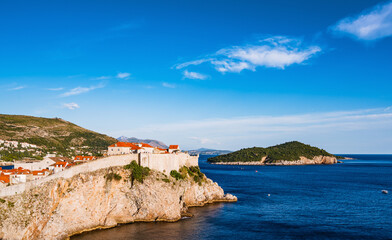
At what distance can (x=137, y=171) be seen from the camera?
55.0 metres

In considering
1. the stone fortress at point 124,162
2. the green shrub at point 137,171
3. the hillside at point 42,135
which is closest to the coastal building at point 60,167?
the stone fortress at point 124,162

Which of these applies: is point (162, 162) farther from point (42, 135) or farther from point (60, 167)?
point (42, 135)

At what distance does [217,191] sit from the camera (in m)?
73.8

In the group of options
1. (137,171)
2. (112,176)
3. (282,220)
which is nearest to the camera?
(112,176)

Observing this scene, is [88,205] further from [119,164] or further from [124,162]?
[124,162]

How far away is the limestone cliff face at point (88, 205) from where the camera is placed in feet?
133

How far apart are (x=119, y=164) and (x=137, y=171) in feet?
12.6

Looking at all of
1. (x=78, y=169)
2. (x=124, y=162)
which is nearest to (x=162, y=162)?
(x=124, y=162)

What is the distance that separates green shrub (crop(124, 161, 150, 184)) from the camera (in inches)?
2146

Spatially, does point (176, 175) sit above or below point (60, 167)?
below

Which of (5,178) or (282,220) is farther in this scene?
(282,220)

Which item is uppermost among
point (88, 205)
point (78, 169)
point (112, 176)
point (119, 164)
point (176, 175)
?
point (119, 164)

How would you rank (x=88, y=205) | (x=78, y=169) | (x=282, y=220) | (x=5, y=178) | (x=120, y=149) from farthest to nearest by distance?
(x=120, y=149)
(x=282, y=220)
(x=5, y=178)
(x=78, y=169)
(x=88, y=205)

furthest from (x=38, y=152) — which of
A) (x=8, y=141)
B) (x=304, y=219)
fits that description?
(x=304, y=219)
